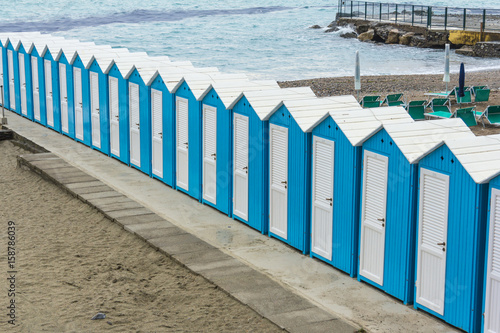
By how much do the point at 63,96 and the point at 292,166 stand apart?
9150mm

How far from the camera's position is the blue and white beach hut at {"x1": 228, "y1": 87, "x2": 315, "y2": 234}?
1034 centimetres

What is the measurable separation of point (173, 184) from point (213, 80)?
1918 mm

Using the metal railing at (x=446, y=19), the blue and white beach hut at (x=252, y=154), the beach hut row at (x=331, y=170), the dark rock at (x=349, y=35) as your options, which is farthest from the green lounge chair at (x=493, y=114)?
the dark rock at (x=349, y=35)

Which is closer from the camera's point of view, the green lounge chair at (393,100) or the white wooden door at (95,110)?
the white wooden door at (95,110)

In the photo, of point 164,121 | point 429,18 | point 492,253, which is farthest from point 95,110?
point 429,18

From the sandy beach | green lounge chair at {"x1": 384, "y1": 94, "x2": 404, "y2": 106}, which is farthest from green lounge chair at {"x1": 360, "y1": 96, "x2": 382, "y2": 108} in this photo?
the sandy beach

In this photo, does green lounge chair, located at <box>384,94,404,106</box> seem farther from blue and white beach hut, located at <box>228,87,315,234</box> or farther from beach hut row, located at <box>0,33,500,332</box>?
blue and white beach hut, located at <box>228,87,315,234</box>

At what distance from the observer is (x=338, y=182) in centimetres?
888

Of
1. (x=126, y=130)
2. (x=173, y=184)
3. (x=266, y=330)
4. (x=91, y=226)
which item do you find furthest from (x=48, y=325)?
(x=126, y=130)

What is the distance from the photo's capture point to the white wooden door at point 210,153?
11562 mm

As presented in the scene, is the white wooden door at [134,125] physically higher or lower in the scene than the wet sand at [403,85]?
higher

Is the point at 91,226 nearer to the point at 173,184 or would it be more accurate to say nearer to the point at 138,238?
the point at 138,238

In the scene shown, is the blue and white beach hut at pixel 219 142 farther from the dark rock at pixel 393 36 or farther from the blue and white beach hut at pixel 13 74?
the dark rock at pixel 393 36

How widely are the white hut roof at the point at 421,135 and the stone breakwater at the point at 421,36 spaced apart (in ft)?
114
